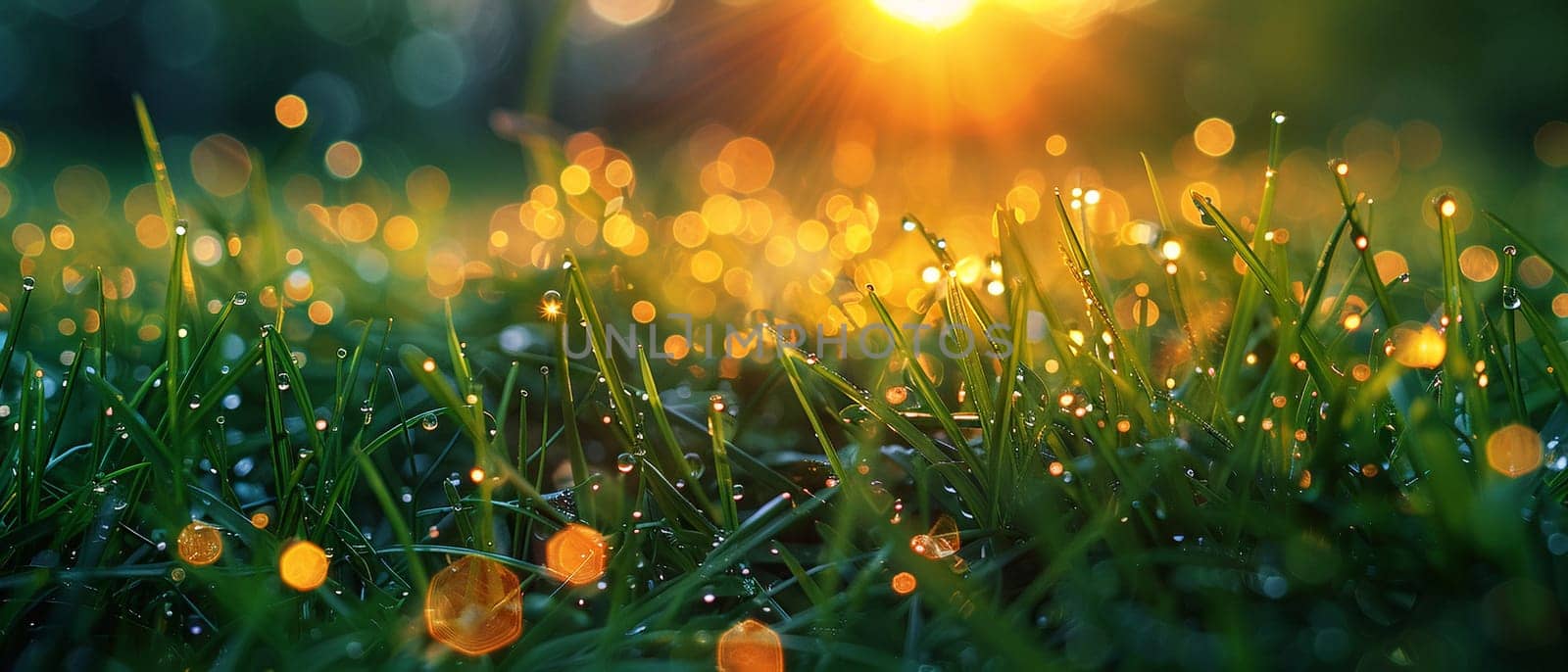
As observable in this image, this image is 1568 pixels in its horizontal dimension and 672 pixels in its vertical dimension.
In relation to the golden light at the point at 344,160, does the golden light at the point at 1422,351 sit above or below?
below

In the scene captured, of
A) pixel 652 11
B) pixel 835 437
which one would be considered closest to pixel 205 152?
pixel 652 11

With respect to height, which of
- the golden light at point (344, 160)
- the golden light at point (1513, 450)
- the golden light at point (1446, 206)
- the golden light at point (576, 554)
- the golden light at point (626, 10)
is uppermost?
the golden light at point (626, 10)

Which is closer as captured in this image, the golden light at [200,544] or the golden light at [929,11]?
the golden light at [200,544]

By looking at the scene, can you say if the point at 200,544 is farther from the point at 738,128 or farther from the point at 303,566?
the point at 738,128

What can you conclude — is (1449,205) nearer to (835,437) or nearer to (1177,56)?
(835,437)

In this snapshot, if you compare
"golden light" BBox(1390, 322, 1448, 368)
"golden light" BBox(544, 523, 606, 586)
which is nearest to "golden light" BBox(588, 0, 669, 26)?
"golden light" BBox(544, 523, 606, 586)

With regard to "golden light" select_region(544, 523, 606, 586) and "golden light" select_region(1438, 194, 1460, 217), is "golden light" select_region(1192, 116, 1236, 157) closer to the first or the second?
"golden light" select_region(1438, 194, 1460, 217)

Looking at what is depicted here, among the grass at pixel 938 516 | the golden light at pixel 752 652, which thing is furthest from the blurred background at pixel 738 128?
the golden light at pixel 752 652

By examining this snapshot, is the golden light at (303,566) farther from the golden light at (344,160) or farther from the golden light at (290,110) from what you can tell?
the golden light at (290,110)
